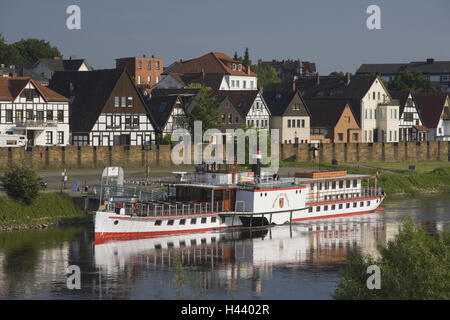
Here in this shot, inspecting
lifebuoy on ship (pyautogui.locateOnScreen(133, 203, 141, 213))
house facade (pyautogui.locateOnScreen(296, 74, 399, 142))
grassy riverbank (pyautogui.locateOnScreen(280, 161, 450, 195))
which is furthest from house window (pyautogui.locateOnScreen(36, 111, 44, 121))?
house facade (pyautogui.locateOnScreen(296, 74, 399, 142))

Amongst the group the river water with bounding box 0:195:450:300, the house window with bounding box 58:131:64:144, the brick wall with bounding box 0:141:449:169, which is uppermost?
the house window with bounding box 58:131:64:144

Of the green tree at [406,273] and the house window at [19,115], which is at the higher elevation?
the house window at [19,115]

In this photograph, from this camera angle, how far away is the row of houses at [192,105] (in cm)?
9125

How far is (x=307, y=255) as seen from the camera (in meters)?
53.6

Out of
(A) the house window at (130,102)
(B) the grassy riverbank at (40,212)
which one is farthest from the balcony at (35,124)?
(B) the grassy riverbank at (40,212)

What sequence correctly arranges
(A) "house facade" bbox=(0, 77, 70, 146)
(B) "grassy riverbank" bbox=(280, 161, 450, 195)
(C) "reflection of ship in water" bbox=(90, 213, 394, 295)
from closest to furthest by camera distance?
(C) "reflection of ship in water" bbox=(90, 213, 394, 295) < (B) "grassy riverbank" bbox=(280, 161, 450, 195) < (A) "house facade" bbox=(0, 77, 70, 146)

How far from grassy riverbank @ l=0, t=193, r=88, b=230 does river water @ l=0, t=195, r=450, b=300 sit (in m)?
1.37

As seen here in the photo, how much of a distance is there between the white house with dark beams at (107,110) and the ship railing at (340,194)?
29732 mm

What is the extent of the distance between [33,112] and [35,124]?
5.03ft

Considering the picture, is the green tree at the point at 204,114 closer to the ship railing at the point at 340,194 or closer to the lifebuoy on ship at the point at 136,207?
the ship railing at the point at 340,194

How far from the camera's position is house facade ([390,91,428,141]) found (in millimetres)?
126875

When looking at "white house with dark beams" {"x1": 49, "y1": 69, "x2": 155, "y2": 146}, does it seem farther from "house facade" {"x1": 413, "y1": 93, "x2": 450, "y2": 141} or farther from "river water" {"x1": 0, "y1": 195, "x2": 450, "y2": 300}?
"house facade" {"x1": 413, "y1": 93, "x2": 450, "y2": 141}

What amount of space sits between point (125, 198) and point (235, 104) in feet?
174

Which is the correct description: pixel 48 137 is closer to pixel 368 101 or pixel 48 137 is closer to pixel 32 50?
pixel 368 101
